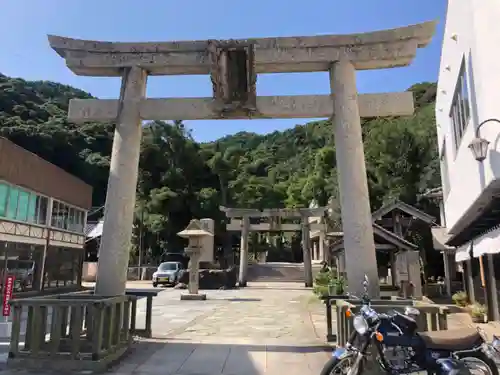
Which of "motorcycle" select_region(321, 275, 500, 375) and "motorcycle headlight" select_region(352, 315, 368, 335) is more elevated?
"motorcycle headlight" select_region(352, 315, 368, 335)

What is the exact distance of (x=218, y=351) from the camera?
256 inches

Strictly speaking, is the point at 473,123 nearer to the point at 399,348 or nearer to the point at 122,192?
the point at 399,348

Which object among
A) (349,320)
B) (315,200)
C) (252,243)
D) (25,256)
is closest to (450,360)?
(349,320)

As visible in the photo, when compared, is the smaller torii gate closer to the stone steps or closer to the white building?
the stone steps

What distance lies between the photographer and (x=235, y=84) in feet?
24.8

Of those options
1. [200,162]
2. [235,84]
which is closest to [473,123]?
[235,84]

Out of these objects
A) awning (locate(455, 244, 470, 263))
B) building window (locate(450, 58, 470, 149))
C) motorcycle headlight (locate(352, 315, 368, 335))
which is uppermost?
building window (locate(450, 58, 470, 149))

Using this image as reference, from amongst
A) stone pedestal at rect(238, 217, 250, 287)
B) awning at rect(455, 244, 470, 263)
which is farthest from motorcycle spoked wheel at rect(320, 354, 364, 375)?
stone pedestal at rect(238, 217, 250, 287)

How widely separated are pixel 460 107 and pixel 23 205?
17.2 meters

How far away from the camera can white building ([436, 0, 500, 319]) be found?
21.2 ft

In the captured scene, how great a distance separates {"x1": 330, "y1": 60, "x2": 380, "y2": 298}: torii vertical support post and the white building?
6.12ft

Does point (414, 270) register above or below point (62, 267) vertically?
below

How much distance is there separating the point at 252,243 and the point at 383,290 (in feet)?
103

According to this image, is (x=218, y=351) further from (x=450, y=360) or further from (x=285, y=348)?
(x=450, y=360)
